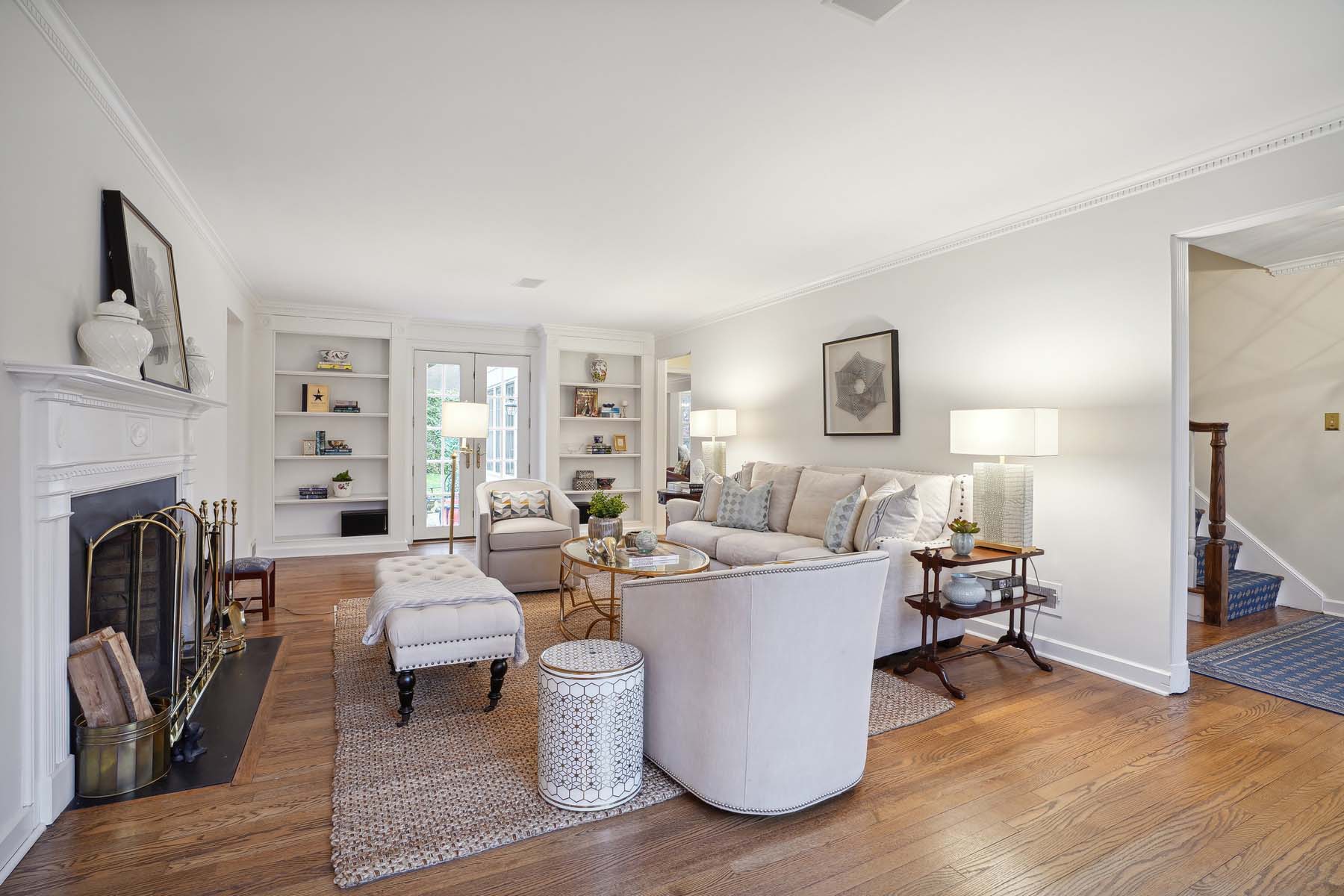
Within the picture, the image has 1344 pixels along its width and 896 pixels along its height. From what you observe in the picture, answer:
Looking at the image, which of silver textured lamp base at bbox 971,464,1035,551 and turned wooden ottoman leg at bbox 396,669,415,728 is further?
silver textured lamp base at bbox 971,464,1035,551

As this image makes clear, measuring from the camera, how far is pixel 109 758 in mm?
2186

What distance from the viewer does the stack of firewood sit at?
2.15 m

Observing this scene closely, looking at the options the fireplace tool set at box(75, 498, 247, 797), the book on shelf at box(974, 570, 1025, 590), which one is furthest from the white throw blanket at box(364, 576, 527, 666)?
the book on shelf at box(974, 570, 1025, 590)

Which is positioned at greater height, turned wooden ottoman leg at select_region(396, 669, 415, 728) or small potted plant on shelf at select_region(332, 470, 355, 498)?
small potted plant on shelf at select_region(332, 470, 355, 498)

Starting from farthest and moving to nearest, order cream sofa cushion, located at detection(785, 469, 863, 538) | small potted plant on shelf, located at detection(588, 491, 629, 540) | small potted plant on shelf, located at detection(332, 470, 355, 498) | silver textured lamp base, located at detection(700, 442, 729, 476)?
small potted plant on shelf, located at detection(332, 470, 355, 498) < silver textured lamp base, located at detection(700, 442, 729, 476) < cream sofa cushion, located at detection(785, 469, 863, 538) < small potted plant on shelf, located at detection(588, 491, 629, 540)

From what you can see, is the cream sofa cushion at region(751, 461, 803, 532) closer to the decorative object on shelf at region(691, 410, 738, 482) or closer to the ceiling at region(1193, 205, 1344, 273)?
the decorative object on shelf at region(691, 410, 738, 482)

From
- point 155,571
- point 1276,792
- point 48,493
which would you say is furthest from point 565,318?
point 1276,792

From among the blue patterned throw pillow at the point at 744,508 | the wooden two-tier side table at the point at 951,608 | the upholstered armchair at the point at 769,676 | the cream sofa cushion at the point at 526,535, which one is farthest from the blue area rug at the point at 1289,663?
the cream sofa cushion at the point at 526,535

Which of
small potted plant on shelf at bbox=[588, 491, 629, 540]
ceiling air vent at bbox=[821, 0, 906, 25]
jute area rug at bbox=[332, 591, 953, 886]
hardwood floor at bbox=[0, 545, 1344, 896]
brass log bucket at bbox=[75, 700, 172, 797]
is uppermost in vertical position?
ceiling air vent at bbox=[821, 0, 906, 25]

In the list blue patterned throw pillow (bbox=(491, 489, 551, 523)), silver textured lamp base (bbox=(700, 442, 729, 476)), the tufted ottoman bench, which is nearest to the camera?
the tufted ottoman bench

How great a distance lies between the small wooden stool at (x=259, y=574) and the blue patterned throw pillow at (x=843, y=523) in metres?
3.49

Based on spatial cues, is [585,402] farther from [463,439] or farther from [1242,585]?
[1242,585]

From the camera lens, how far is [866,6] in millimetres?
2004

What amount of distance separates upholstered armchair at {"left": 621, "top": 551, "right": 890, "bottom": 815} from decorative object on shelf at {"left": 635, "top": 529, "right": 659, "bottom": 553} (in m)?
1.53
